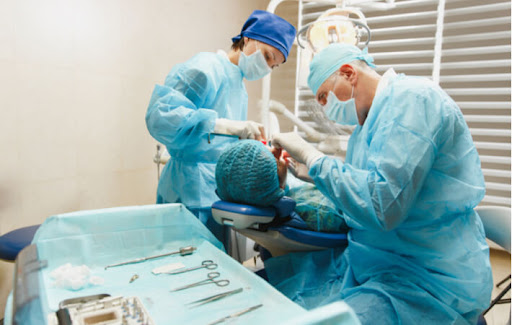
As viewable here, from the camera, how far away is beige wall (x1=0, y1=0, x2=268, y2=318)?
6.03 feet

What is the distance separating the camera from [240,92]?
1861mm

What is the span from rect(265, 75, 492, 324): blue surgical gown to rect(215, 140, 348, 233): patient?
0.50ft

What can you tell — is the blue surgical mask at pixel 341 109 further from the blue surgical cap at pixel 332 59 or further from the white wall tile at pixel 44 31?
the white wall tile at pixel 44 31

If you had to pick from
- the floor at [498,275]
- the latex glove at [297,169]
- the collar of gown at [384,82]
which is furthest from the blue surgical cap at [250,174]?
the floor at [498,275]

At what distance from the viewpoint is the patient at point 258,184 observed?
1.12 meters

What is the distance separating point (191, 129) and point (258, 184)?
1.77 feet

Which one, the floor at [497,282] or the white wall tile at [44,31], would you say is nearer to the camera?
the white wall tile at [44,31]

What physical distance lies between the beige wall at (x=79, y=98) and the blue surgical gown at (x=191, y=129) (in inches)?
29.5

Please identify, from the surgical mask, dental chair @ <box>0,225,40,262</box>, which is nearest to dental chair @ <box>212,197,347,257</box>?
the surgical mask

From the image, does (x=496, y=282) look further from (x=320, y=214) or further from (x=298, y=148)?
(x=298, y=148)

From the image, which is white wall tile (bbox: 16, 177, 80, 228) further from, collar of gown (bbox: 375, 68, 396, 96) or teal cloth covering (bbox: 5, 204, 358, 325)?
collar of gown (bbox: 375, 68, 396, 96)

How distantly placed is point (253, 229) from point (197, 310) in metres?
0.45

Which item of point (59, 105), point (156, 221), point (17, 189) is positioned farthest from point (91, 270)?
point (59, 105)

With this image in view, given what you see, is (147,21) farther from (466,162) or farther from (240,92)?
(466,162)
